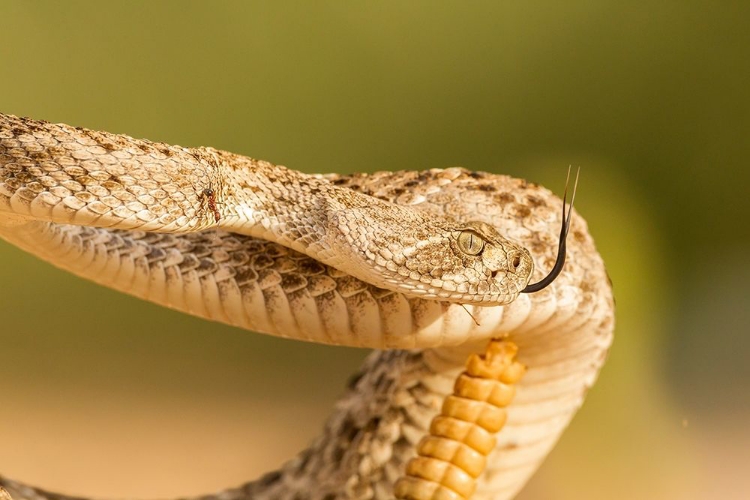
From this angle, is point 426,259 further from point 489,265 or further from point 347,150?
point 347,150

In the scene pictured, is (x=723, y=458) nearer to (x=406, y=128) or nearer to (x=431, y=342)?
(x=406, y=128)

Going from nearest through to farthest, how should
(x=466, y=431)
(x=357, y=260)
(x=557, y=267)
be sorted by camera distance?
(x=357, y=260)
(x=557, y=267)
(x=466, y=431)

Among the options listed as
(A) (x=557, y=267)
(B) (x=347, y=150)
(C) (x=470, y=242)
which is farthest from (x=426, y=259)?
(B) (x=347, y=150)

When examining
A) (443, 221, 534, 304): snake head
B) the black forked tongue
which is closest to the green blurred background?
the black forked tongue

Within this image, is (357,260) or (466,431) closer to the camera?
(357,260)

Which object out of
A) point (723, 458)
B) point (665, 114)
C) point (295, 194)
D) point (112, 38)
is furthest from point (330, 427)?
point (665, 114)

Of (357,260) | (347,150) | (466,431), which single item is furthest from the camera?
(347,150)
